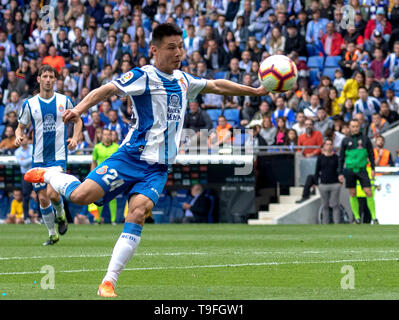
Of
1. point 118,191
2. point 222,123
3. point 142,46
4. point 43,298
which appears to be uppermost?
point 142,46

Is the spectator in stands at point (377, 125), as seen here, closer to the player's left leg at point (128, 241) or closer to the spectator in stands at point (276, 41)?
the spectator in stands at point (276, 41)

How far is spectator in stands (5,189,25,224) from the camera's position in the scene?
1025 inches

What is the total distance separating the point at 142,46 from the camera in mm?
29750

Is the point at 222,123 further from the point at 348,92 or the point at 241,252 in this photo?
the point at 241,252

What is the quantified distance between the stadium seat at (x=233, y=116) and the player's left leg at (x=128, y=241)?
17.2 meters

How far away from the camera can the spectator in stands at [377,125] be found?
2316cm

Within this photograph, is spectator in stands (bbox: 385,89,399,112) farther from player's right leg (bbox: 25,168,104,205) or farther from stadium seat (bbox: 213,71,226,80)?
player's right leg (bbox: 25,168,104,205)

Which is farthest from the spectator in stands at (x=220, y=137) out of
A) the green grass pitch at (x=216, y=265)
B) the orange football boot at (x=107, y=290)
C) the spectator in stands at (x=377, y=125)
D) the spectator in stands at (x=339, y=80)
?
the orange football boot at (x=107, y=290)

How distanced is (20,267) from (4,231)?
9574 mm

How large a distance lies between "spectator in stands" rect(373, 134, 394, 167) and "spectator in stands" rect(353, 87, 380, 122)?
1235mm

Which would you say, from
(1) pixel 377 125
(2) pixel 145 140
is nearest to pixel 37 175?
(2) pixel 145 140

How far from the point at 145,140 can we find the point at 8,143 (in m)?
19.0

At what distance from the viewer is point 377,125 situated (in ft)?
76.5
